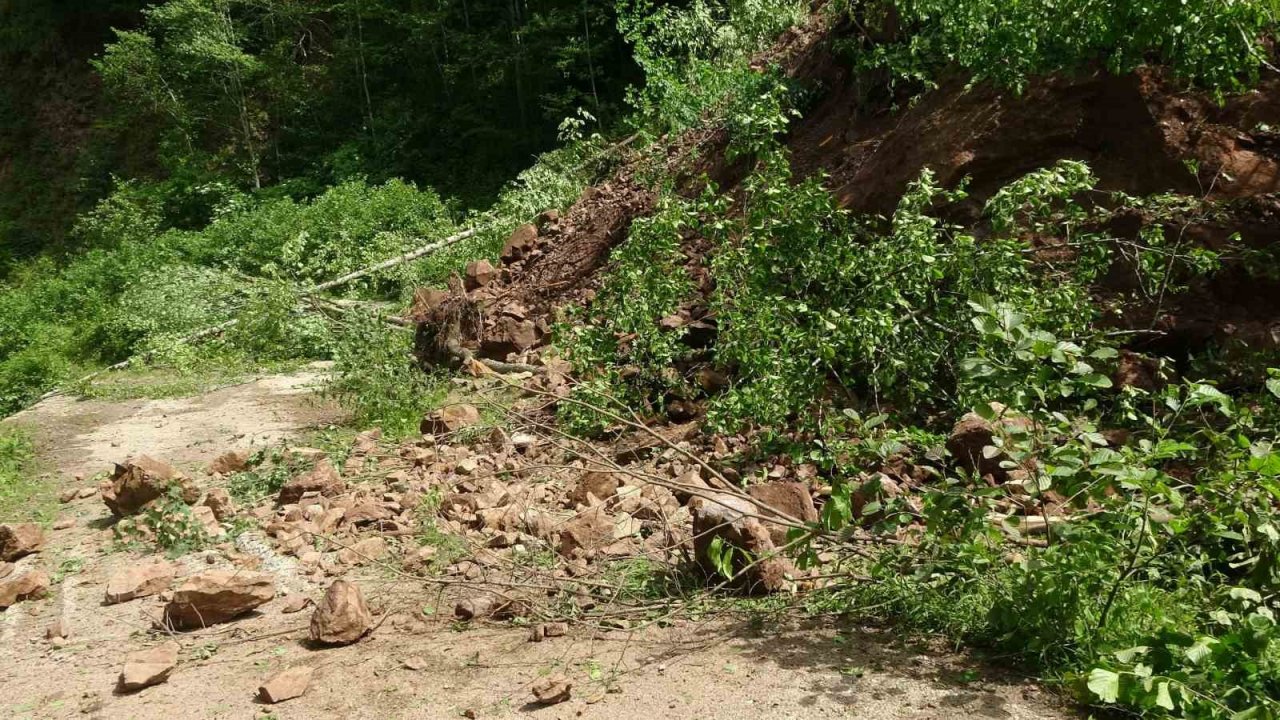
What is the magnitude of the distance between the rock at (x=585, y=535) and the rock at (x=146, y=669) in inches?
64.4

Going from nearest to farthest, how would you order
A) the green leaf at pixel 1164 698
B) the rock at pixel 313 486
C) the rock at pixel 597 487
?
the green leaf at pixel 1164 698 < the rock at pixel 597 487 < the rock at pixel 313 486

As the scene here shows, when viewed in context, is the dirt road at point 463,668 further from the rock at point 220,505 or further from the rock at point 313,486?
the rock at point 313,486

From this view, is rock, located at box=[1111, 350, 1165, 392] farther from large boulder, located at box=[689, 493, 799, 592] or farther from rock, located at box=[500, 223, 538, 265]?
rock, located at box=[500, 223, 538, 265]

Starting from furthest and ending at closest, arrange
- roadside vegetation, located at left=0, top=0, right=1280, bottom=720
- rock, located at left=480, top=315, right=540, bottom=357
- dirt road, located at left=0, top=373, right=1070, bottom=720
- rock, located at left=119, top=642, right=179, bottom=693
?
rock, located at left=480, top=315, right=540, bottom=357 → rock, located at left=119, top=642, right=179, bottom=693 → dirt road, located at left=0, top=373, right=1070, bottom=720 → roadside vegetation, located at left=0, top=0, right=1280, bottom=720

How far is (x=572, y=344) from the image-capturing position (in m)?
6.69

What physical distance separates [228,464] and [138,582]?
6.02 feet

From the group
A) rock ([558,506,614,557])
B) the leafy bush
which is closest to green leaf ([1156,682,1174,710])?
rock ([558,506,614,557])

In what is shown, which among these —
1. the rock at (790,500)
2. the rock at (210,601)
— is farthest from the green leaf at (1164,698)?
the rock at (210,601)

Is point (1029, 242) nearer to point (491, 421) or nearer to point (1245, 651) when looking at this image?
point (1245, 651)

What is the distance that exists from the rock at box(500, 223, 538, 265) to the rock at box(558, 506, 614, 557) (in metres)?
5.40

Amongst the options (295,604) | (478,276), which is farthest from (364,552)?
(478,276)

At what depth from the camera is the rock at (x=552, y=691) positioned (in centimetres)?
329

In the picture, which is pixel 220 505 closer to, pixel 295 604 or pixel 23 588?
pixel 23 588

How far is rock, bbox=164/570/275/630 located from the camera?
4352 mm
